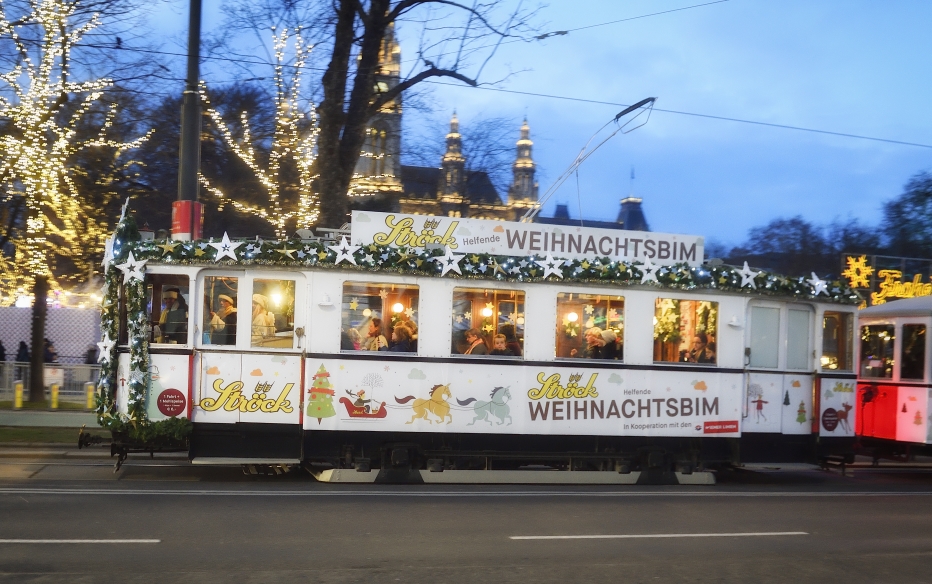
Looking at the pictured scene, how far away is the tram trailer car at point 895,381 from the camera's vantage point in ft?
46.4

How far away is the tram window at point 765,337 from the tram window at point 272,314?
6853 mm

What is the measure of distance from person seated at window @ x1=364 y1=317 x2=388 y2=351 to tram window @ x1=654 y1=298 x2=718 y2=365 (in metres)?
3.99

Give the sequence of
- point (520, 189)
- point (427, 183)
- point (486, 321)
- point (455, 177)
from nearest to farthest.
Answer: point (486, 321)
point (427, 183)
point (455, 177)
point (520, 189)

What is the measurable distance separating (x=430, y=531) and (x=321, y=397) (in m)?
3.51

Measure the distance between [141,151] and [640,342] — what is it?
19439 millimetres

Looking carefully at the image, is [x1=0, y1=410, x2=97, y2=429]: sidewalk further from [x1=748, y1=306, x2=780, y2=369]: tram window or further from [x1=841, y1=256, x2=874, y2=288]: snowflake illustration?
[x1=841, y1=256, x2=874, y2=288]: snowflake illustration

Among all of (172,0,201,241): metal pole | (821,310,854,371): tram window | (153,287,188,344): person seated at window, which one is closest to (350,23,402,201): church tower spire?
(172,0,201,241): metal pole

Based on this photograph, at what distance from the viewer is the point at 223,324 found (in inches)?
450

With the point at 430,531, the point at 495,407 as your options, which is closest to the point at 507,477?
the point at 495,407

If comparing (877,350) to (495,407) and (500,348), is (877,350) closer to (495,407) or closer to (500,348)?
(500,348)

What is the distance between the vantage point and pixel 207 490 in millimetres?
10477

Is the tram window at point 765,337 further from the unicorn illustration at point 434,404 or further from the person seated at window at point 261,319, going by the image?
the person seated at window at point 261,319

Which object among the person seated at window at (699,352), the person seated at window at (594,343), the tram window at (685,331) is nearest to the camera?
the person seated at window at (594,343)

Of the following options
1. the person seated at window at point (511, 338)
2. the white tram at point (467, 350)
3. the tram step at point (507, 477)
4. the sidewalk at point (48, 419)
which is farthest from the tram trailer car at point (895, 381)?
the sidewalk at point (48, 419)
